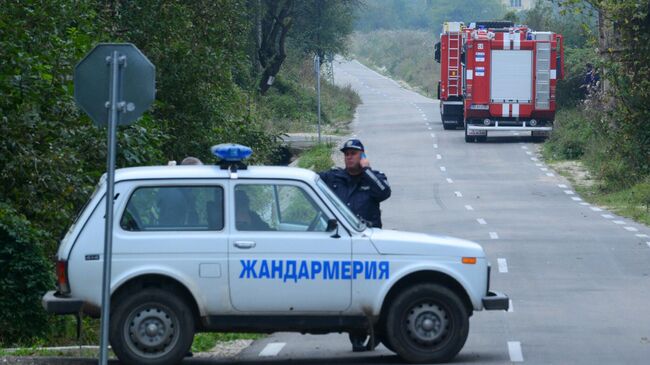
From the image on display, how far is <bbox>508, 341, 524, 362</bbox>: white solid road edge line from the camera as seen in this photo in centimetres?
1046

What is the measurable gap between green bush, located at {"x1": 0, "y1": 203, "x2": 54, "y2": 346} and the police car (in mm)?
2644

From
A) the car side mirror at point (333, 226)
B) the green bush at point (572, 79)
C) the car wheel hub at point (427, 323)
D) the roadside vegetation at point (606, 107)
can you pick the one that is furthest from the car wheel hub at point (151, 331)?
the green bush at point (572, 79)

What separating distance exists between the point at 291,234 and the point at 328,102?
1971 inches

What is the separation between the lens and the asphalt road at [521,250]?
11.1 metres

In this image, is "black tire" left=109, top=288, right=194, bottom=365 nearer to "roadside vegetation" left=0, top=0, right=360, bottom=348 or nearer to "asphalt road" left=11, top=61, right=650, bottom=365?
"asphalt road" left=11, top=61, right=650, bottom=365

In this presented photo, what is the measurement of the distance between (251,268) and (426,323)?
151 centimetres

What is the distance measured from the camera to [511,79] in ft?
129

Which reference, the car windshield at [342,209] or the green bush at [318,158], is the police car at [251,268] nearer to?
the car windshield at [342,209]

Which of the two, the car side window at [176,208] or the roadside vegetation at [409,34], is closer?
the car side window at [176,208]

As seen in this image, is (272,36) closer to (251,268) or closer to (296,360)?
(296,360)

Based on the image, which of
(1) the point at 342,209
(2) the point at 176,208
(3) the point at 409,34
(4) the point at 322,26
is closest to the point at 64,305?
(2) the point at 176,208

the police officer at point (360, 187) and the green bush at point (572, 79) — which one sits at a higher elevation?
the green bush at point (572, 79)

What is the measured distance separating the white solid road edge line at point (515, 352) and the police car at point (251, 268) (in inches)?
23.5

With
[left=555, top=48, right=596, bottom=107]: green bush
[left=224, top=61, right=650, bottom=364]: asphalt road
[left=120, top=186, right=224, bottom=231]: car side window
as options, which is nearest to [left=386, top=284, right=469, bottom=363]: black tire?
[left=224, top=61, right=650, bottom=364]: asphalt road
